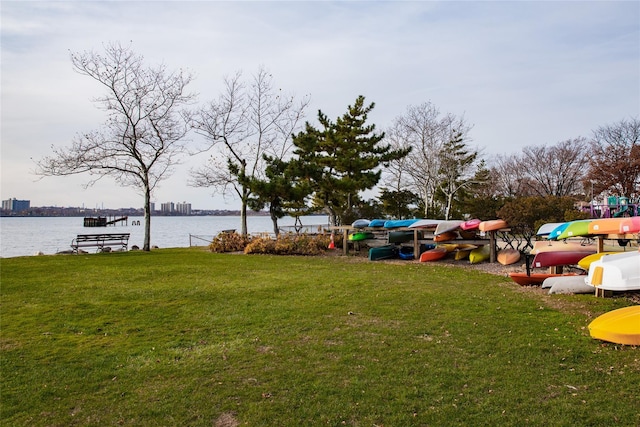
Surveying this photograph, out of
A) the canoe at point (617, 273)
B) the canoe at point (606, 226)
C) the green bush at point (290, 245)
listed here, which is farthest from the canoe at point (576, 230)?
the green bush at point (290, 245)

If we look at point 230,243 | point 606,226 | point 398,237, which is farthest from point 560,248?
point 230,243

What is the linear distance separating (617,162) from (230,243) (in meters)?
24.0

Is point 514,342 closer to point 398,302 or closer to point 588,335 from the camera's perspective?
point 588,335

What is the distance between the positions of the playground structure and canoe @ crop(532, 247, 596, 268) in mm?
11941

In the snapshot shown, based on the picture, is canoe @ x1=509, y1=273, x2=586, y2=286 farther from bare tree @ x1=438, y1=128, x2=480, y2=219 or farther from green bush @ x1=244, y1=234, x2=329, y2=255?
bare tree @ x1=438, y1=128, x2=480, y2=219

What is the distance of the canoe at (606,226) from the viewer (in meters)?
8.37

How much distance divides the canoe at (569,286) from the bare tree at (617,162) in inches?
889

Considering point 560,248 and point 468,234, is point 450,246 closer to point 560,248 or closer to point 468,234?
point 468,234

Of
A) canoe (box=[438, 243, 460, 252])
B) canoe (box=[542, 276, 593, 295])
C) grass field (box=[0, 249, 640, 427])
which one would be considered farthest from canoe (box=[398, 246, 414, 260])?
canoe (box=[542, 276, 593, 295])

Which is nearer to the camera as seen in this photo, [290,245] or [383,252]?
[383,252]

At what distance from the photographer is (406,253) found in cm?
1469

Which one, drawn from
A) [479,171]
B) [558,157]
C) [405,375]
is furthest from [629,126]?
[405,375]

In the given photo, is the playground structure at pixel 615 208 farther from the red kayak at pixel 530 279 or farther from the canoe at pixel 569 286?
the canoe at pixel 569 286

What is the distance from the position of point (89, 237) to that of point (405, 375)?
1983 centimetres
